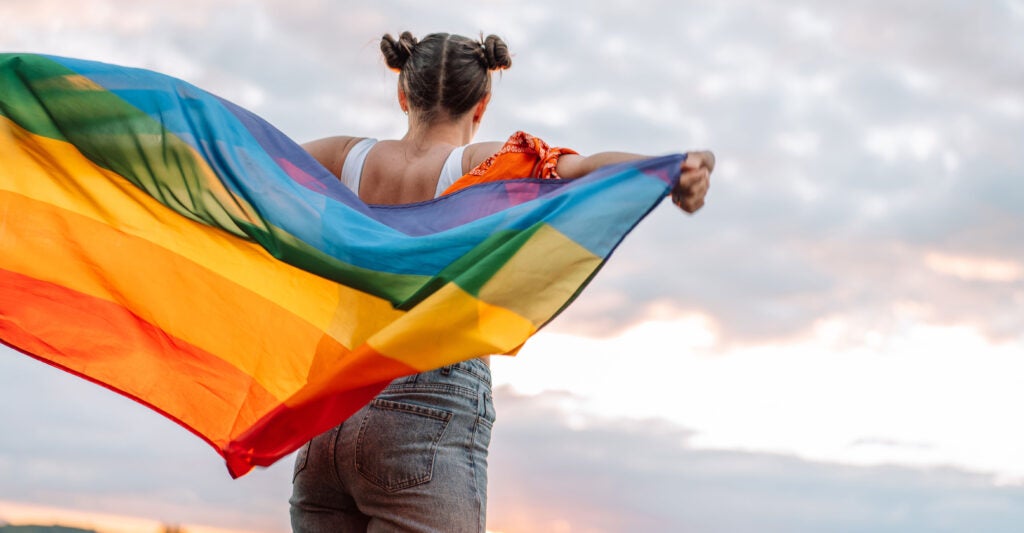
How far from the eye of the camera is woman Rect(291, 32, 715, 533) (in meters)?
2.72

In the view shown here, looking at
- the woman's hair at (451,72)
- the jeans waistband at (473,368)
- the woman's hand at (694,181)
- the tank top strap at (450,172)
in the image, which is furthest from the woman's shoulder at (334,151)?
the woman's hand at (694,181)

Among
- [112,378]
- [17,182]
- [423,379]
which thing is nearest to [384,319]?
[423,379]

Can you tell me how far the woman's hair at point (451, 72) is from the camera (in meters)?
3.20

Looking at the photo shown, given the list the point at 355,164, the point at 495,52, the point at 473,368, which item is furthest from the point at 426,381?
the point at 495,52

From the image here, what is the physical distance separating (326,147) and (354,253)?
0.59 meters

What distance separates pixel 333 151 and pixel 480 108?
524 millimetres

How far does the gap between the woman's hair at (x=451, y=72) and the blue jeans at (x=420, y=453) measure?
89 cm

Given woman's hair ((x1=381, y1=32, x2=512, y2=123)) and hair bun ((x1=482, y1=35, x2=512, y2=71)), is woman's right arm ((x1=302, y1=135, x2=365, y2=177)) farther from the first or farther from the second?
hair bun ((x1=482, y1=35, x2=512, y2=71))

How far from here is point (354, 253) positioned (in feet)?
9.53

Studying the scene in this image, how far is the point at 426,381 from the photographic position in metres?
2.76

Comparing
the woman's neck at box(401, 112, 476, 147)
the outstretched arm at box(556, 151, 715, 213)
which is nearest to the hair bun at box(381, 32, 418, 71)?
the woman's neck at box(401, 112, 476, 147)

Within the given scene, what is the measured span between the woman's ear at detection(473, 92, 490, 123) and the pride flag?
42 centimetres

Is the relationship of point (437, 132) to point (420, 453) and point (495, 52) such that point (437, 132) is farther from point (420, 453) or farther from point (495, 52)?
point (420, 453)

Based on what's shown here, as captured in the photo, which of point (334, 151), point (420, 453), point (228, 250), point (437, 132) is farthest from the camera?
point (334, 151)
